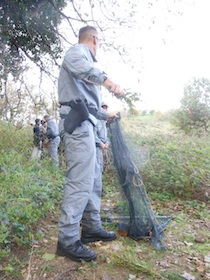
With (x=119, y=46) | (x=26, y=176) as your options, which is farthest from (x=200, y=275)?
(x=119, y=46)

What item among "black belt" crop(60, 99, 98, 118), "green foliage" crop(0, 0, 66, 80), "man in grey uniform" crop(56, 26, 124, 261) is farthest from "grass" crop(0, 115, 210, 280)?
"green foliage" crop(0, 0, 66, 80)

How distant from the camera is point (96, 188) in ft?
8.55

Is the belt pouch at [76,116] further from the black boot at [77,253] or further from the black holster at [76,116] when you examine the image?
the black boot at [77,253]

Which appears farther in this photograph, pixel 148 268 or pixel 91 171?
pixel 91 171

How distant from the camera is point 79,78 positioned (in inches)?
85.6

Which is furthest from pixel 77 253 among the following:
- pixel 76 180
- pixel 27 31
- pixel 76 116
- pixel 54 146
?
pixel 54 146

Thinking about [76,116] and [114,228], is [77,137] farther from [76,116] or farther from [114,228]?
[114,228]

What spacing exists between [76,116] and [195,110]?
37.0 feet

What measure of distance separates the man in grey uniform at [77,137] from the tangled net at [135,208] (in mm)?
523

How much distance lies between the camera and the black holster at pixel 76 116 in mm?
2199

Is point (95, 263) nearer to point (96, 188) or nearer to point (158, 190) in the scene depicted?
point (96, 188)

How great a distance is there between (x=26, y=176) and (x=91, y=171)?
1392mm

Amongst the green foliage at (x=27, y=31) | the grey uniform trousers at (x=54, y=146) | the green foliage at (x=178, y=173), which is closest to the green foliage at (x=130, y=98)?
the green foliage at (x=178, y=173)

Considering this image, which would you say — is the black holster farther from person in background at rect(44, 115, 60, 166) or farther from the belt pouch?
person in background at rect(44, 115, 60, 166)
